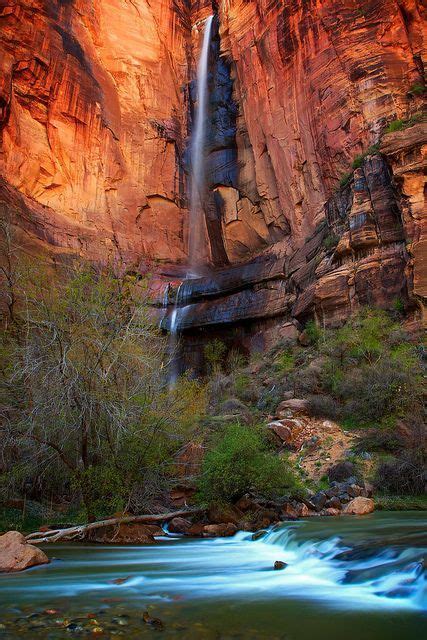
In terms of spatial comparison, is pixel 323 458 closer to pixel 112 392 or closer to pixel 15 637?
pixel 112 392

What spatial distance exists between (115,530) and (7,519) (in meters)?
2.59

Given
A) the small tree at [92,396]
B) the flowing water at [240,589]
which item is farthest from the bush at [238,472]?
the flowing water at [240,589]

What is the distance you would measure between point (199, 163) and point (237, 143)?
12.8 feet

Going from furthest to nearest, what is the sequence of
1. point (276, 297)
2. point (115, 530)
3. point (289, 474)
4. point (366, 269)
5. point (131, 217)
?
point (131, 217) → point (276, 297) → point (366, 269) → point (289, 474) → point (115, 530)

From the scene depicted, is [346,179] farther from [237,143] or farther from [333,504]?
[333,504]

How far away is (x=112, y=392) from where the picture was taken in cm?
1067

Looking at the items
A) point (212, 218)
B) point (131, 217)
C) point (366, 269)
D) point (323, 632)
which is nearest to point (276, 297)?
point (366, 269)

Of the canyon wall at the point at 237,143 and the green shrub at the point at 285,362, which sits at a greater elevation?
the canyon wall at the point at 237,143

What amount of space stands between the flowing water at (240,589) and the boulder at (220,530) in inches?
37.2

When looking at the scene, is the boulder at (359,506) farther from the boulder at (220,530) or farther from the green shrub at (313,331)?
the green shrub at (313,331)

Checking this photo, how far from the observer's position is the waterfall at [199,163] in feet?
134

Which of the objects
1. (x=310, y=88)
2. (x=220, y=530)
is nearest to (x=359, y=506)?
(x=220, y=530)

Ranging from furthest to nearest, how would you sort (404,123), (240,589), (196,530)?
(404,123)
(196,530)
(240,589)

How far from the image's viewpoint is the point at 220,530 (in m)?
10.2
